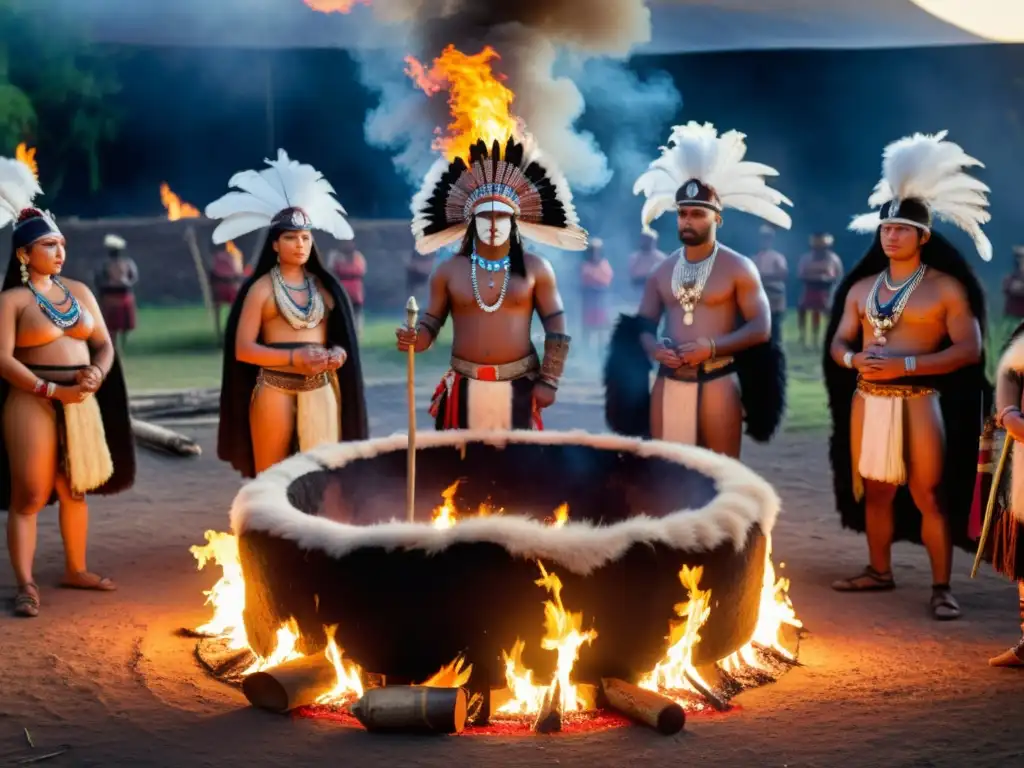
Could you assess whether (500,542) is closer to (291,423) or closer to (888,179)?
(291,423)

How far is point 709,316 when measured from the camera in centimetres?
593

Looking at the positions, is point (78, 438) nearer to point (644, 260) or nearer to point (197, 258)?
point (644, 260)

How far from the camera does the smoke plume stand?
10188 mm

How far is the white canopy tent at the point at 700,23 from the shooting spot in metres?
15.9

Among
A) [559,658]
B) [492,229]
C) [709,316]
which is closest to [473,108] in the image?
[492,229]

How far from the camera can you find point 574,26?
12453 mm

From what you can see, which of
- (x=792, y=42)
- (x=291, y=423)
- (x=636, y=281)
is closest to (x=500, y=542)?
(x=291, y=423)

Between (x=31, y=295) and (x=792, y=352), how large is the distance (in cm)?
1163

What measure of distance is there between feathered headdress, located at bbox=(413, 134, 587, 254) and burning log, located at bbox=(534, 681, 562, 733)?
242 centimetres

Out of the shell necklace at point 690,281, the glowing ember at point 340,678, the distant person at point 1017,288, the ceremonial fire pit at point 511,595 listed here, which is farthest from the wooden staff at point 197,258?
the glowing ember at point 340,678

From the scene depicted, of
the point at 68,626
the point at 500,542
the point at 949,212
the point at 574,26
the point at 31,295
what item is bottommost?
the point at 68,626

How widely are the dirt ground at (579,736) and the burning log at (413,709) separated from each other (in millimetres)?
48

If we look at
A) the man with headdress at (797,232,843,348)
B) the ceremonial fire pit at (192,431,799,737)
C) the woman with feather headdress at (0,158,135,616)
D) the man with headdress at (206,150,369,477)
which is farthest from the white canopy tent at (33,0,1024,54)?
the ceremonial fire pit at (192,431,799,737)

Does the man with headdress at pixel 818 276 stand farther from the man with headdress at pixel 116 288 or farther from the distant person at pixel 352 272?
the man with headdress at pixel 116 288
